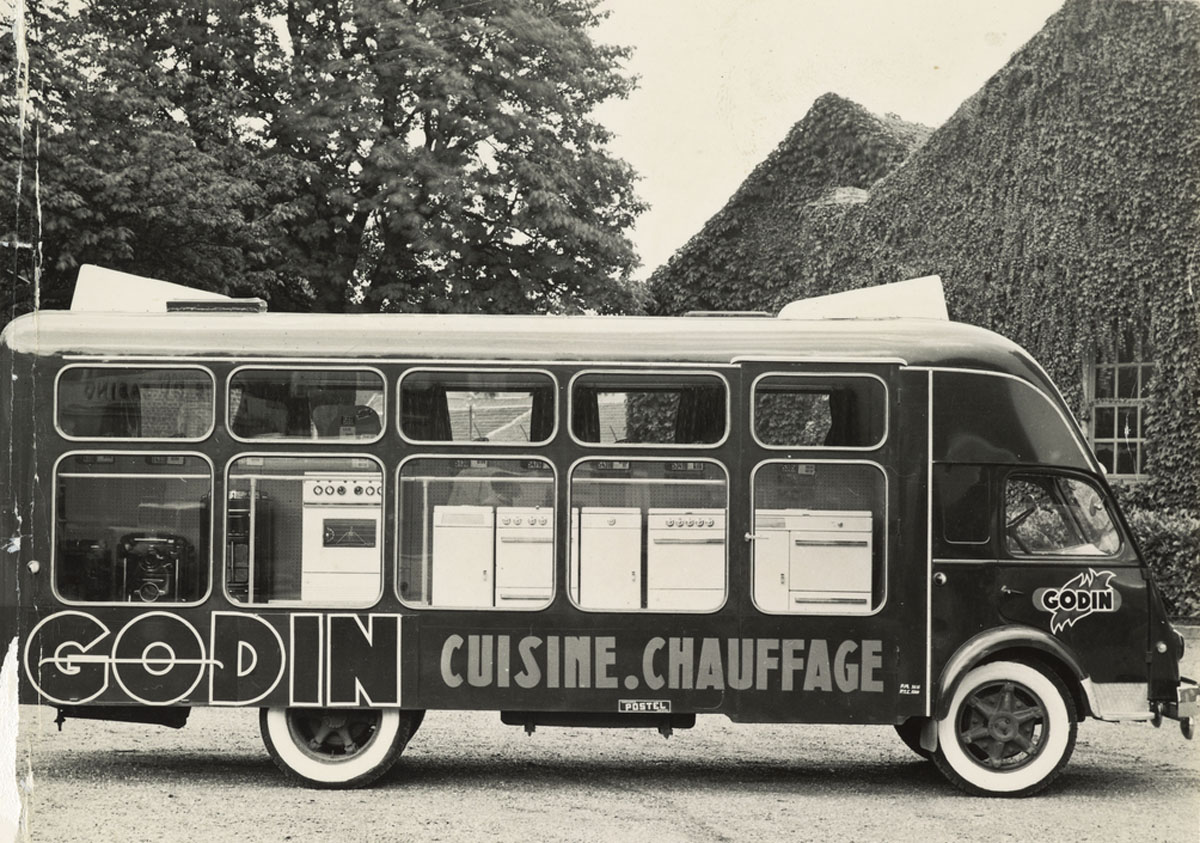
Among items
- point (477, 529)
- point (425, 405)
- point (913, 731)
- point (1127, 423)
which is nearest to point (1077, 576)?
point (913, 731)

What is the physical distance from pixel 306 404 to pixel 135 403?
1029mm

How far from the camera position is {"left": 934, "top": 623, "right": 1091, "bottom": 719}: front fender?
8734 millimetres

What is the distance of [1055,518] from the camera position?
30.0ft

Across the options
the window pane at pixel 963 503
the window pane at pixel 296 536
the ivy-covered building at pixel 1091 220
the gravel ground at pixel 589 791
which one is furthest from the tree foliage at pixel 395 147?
the window pane at pixel 963 503

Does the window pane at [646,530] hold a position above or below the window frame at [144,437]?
below

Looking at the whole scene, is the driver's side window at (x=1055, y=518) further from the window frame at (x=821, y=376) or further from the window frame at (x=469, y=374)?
the window frame at (x=469, y=374)

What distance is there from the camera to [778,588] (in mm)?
8875

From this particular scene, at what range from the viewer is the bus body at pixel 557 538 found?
8.81 meters

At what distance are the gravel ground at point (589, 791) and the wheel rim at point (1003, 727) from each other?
0.29 m

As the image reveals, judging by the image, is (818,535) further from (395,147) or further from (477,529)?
(395,147)

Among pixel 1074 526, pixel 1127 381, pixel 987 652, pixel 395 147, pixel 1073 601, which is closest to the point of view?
pixel 987 652

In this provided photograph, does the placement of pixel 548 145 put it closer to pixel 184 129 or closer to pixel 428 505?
pixel 184 129

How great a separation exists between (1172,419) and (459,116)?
12.6 metres

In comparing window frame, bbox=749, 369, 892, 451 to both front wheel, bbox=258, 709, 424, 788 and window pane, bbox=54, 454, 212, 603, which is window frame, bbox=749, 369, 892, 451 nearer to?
→ front wheel, bbox=258, 709, 424, 788
